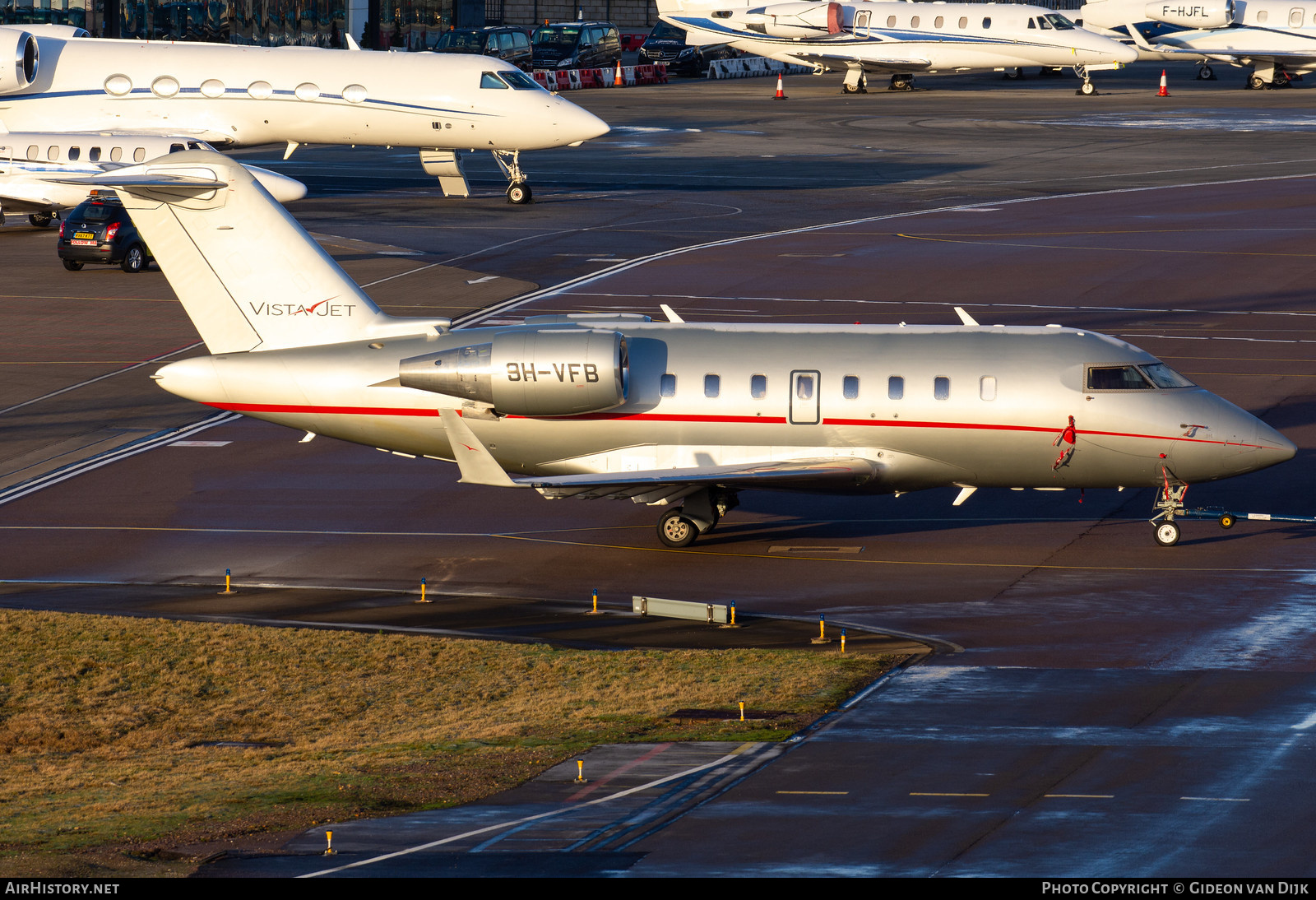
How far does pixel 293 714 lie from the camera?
22.4 m

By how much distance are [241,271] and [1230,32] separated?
88.6m

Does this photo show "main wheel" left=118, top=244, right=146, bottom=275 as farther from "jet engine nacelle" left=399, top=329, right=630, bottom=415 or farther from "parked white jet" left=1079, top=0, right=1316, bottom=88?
"parked white jet" left=1079, top=0, right=1316, bottom=88

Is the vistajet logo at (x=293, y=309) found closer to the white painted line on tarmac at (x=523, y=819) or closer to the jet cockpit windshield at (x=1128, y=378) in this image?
the jet cockpit windshield at (x=1128, y=378)

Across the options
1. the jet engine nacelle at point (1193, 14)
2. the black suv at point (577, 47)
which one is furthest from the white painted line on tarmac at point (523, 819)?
the black suv at point (577, 47)

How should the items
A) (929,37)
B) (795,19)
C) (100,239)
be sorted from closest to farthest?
(100,239)
(795,19)
(929,37)

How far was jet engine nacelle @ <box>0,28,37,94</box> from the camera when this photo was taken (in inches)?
2372

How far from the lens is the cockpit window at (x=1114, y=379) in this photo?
92.8 feet

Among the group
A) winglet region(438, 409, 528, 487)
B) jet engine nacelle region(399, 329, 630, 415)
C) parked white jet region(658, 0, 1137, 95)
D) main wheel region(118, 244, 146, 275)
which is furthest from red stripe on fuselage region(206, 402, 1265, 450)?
parked white jet region(658, 0, 1137, 95)

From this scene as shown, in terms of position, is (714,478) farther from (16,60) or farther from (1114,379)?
(16,60)

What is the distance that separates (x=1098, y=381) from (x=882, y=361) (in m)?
3.69

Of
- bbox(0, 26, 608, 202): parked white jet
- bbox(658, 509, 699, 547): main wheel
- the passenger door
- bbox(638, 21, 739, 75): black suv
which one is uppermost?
bbox(638, 21, 739, 75): black suv

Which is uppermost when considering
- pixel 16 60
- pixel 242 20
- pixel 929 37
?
pixel 242 20

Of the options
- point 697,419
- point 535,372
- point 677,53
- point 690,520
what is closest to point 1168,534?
point 690,520

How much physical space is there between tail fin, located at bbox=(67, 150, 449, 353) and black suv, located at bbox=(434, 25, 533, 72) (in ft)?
276
